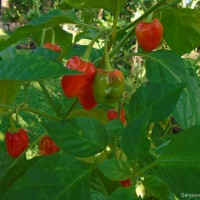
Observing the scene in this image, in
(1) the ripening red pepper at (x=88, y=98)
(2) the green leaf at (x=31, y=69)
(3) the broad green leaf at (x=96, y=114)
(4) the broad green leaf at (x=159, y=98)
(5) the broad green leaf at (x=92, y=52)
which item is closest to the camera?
(2) the green leaf at (x=31, y=69)

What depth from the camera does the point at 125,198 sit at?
19.4 inches

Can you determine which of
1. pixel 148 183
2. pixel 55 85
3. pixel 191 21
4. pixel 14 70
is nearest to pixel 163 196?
pixel 148 183

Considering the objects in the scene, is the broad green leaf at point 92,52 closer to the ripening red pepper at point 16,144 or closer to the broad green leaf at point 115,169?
the ripening red pepper at point 16,144

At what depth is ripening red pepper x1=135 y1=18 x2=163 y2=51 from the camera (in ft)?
2.34

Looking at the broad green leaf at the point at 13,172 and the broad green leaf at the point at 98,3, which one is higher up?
the broad green leaf at the point at 98,3

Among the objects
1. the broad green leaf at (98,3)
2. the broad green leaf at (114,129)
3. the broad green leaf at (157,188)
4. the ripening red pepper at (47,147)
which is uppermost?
the broad green leaf at (98,3)

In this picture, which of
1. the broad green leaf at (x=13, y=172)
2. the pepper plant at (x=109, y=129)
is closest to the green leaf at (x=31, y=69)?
the pepper plant at (x=109, y=129)

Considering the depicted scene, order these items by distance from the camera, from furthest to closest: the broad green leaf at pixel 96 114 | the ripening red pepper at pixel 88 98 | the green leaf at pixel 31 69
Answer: the broad green leaf at pixel 96 114, the ripening red pepper at pixel 88 98, the green leaf at pixel 31 69

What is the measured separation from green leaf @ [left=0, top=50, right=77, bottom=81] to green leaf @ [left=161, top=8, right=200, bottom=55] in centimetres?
37

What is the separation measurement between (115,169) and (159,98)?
0.40 feet

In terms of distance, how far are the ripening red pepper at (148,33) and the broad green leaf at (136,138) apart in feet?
0.84

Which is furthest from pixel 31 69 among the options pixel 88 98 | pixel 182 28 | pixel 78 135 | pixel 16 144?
pixel 182 28

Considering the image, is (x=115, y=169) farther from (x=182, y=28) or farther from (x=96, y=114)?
(x=182, y=28)

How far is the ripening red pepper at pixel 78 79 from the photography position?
0.63m
